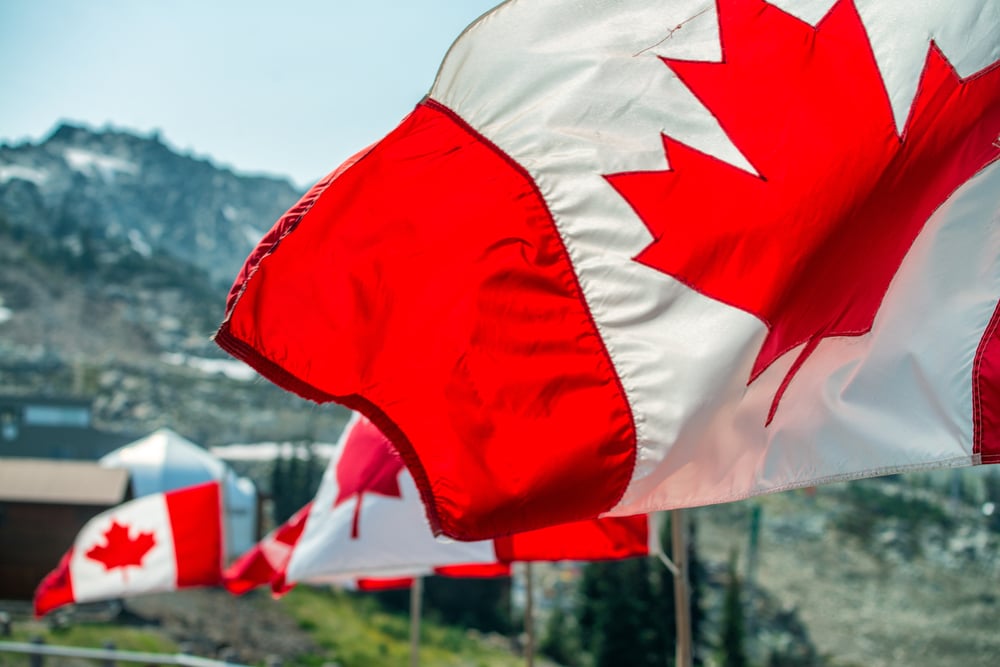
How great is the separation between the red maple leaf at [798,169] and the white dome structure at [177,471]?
2120 centimetres

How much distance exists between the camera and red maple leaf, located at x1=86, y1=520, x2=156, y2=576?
6.52 meters

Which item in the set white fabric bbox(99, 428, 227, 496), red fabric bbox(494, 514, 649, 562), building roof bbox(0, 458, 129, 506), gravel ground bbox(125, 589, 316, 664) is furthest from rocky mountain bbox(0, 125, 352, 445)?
red fabric bbox(494, 514, 649, 562)

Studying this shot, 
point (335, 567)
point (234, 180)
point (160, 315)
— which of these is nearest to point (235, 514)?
point (335, 567)

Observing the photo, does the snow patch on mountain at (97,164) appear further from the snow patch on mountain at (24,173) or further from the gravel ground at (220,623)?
the gravel ground at (220,623)

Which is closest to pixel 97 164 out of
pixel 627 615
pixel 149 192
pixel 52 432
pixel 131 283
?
pixel 149 192

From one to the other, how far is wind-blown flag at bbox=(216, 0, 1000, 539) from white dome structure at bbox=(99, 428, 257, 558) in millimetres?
20960

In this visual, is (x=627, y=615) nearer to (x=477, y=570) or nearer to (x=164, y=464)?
(x=164, y=464)

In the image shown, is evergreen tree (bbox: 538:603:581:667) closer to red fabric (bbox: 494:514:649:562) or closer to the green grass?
the green grass

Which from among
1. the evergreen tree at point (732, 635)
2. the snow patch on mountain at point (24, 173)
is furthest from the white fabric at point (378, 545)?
the snow patch on mountain at point (24, 173)

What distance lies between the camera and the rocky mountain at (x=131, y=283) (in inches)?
2655

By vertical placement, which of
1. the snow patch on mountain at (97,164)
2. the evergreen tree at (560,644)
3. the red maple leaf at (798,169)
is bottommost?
the evergreen tree at (560,644)

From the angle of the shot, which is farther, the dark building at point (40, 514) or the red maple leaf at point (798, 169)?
the dark building at point (40, 514)

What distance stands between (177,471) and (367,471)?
20.1 meters

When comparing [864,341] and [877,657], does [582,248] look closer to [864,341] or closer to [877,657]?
[864,341]
